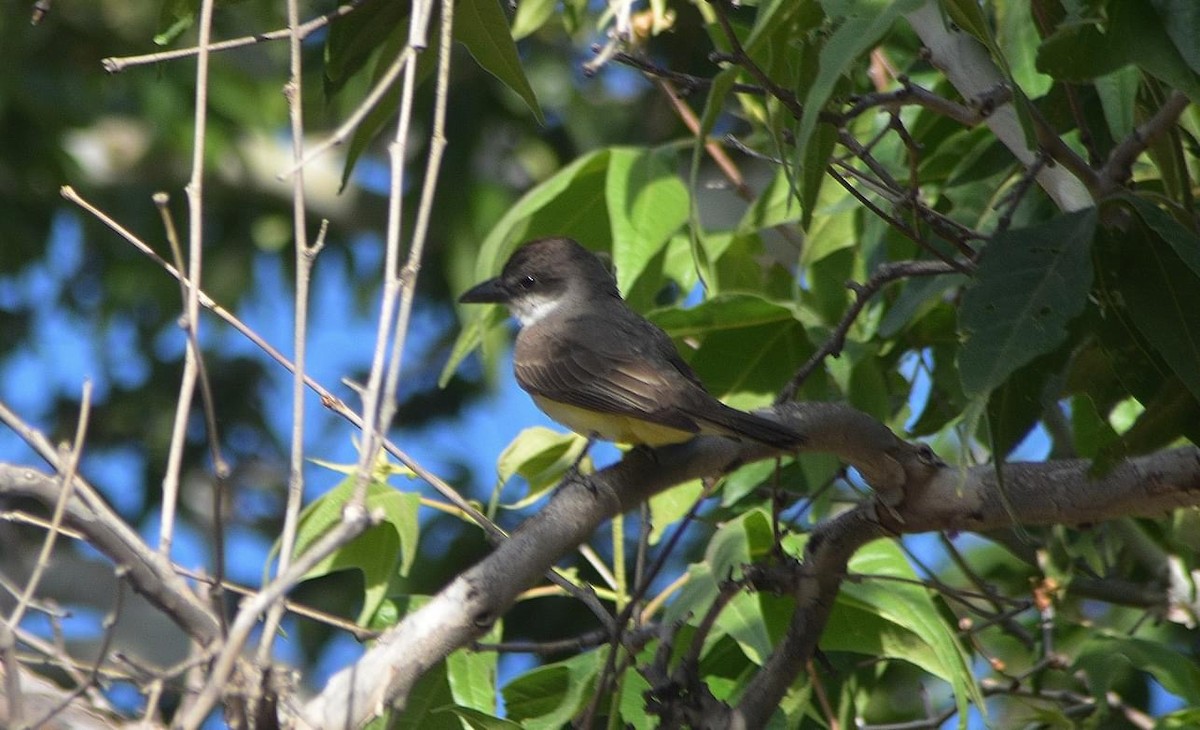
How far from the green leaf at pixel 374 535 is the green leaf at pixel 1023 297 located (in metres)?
1.39

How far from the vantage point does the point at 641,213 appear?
3.99 metres

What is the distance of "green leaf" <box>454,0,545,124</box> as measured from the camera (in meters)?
3.02

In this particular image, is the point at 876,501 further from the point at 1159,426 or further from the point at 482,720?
the point at 482,720

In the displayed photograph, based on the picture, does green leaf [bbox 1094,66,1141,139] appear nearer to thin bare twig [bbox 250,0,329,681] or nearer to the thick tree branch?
the thick tree branch

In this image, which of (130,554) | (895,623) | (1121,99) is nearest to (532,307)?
(895,623)

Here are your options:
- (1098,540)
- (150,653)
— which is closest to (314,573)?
(1098,540)

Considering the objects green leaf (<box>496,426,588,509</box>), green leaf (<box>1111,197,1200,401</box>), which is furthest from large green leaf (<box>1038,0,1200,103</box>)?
green leaf (<box>496,426,588,509</box>)

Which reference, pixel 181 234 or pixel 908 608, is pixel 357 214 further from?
pixel 908 608

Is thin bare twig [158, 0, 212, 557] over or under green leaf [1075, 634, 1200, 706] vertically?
under

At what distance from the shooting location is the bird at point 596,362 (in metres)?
3.73

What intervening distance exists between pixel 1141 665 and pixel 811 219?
1391mm

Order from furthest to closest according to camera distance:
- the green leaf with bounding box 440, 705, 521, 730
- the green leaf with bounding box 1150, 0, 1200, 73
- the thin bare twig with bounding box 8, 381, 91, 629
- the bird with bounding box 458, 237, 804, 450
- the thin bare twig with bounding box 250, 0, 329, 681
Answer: the bird with bounding box 458, 237, 804, 450 → the green leaf with bounding box 440, 705, 521, 730 → the green leaf with bounding box 1150, 0, 1200, 73 → the thin bare twig with bounding box 250, 0, 329, 681 → the thin bare twig with bounding box 8, 381, 91, 629

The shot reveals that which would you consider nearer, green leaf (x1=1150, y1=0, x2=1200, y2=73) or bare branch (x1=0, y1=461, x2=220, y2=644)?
bare branch (x1=0, y1=461, x2=220, y2=644)

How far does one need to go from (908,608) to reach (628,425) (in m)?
1.10
